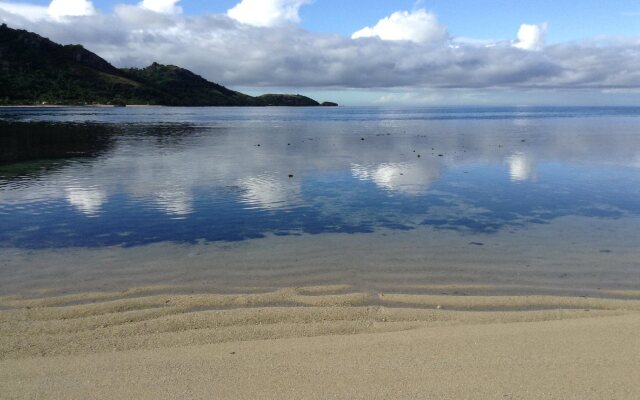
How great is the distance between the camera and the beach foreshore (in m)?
7.21

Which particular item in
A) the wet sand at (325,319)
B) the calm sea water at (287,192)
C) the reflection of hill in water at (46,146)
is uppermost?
the wet sand at (325,319)

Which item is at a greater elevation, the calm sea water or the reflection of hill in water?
the calm sea water

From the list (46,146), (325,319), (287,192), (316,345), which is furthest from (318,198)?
(46,146)

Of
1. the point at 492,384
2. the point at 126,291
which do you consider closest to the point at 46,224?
the point at 126,291

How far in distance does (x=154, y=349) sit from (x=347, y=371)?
3293 mm

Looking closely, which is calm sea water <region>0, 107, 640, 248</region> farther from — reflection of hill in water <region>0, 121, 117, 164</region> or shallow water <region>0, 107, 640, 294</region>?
reflection of hill in water <region>0, 121, 117, 164</region>

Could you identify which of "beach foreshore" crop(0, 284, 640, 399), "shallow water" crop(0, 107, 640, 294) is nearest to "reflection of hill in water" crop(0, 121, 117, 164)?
"shallow water" crop(0, 107, 640, 294)

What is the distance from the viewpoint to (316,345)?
8734 millimetres

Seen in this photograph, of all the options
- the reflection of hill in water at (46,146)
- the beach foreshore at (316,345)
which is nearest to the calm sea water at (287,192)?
the reflection of hill in water at (46,146)

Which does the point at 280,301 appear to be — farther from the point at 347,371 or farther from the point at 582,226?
the point at 582,226

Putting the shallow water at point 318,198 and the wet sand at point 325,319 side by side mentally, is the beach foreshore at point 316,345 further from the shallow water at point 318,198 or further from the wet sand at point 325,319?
the shallow water at point 318,198

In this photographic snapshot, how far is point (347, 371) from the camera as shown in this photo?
7.68 meters

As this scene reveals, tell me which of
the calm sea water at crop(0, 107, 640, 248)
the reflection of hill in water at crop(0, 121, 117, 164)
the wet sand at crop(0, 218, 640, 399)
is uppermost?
the wet sand at crop(0, 218, 640, 399)

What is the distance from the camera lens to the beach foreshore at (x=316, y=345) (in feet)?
23.6
